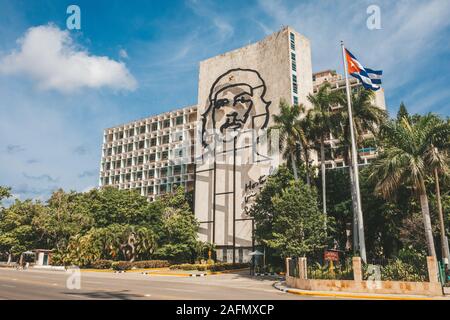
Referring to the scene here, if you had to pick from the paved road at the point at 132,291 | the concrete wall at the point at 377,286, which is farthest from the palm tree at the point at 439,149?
the paved road at the point at 132,291

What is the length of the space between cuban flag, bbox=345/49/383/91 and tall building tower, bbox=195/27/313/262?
2826 cm

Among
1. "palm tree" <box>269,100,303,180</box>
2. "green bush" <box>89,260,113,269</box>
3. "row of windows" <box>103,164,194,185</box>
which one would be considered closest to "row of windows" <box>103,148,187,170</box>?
"row of windows" <box>103,164,194,185</box>

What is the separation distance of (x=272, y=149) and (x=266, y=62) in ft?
75.9

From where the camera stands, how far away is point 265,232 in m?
41.1

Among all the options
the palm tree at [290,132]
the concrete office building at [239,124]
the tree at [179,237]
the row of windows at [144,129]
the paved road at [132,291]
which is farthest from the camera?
the row of windows at [144,129]

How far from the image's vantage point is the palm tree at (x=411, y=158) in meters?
26.0

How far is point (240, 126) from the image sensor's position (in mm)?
60781

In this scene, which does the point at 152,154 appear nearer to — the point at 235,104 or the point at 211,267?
the point at 235,104

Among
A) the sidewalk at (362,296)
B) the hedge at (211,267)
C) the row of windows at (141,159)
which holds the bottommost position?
the sidewalk at (362,296)

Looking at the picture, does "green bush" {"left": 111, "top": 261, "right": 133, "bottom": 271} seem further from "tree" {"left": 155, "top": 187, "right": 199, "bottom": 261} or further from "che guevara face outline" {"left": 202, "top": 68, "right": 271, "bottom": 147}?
"che guevara face outline" {"left": 202, "top": 68, "right": 271, "bottom": 147}

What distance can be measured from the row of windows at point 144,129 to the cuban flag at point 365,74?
67128 mm

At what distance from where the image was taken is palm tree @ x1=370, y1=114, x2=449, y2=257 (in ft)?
85.3

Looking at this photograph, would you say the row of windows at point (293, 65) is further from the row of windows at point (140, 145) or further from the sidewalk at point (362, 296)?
the sidewalk at point (362, 296)
